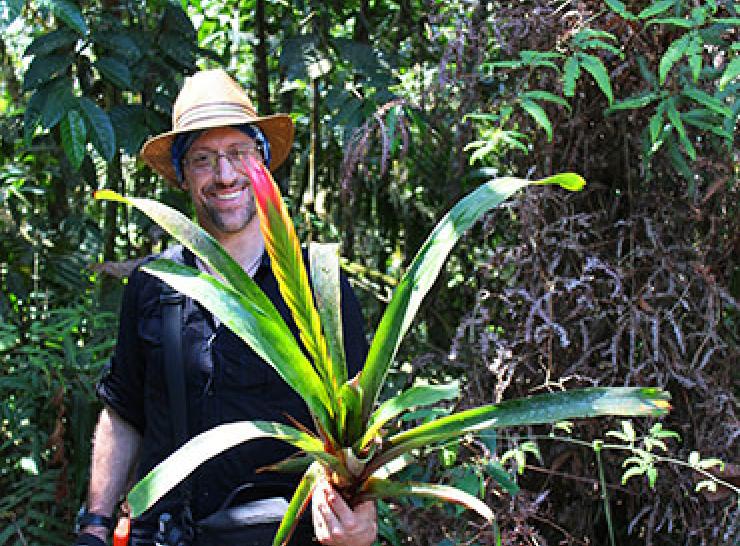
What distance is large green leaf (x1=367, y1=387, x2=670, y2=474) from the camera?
57.8 inches

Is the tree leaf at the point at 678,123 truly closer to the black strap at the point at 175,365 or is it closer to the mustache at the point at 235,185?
the mustache at the point at 235,185

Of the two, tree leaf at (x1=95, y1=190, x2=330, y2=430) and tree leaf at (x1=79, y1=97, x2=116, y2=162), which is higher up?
tree leaf at (x1=79, y1=97, x2=116, y2=162)

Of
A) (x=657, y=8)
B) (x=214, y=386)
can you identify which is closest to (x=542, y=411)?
(x=214, y=386)

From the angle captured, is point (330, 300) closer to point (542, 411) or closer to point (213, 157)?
point (542, 411)

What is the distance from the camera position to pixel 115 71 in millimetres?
3174

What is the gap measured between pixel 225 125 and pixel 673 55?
1.05 m

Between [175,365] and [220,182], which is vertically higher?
[220,182]

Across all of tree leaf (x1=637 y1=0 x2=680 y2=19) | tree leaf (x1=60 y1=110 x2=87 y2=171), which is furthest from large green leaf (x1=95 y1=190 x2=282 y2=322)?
tree leaf (x1=60 y1=110 x2=87 y2=171)

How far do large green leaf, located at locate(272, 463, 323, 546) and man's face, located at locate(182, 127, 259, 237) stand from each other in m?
0.80

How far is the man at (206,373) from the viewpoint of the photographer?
2125mm

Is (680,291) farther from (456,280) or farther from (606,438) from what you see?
(456,280)

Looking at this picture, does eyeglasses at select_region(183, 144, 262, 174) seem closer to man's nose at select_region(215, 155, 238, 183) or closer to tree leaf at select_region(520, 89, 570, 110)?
man's nose at select_region(215, 155, 238, 183)

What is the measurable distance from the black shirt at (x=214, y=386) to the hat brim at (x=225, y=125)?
0.32m

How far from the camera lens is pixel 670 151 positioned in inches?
97.4
